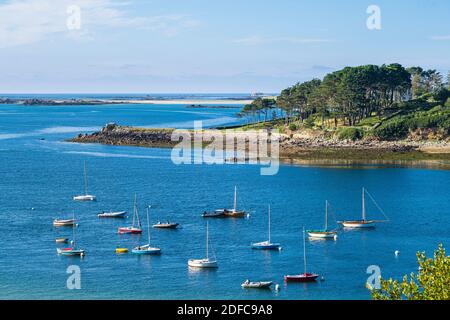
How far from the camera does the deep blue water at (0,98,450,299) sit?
5356 centimetres

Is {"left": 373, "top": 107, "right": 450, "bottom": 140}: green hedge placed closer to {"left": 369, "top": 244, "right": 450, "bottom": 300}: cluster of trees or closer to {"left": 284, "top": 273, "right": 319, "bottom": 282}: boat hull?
{"left": 284, "top": 273, "right": 319, "bottom": 282}: boat hull

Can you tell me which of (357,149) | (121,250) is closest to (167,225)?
(121,250)

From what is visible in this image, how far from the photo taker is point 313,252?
208 feet

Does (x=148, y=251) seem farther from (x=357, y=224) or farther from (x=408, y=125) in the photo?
(x=408, y=125)

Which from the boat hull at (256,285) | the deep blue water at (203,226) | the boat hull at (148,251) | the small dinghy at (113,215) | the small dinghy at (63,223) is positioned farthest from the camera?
the small dinghy at (113,215)

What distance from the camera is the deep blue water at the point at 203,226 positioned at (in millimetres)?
53562

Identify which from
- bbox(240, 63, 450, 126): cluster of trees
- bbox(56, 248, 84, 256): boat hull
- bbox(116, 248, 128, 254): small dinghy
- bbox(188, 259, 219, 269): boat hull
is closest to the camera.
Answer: bbox(188, 259, 219, 269): boat hull

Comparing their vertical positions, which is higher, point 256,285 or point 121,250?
point 121,250

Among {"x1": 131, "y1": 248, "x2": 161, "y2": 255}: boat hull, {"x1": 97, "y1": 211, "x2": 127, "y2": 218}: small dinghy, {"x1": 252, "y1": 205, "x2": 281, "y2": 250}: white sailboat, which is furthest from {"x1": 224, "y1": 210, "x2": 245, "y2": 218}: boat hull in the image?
{"x1": 131, "y1": 248, "x2": 161, "y2": 255}: boat hull

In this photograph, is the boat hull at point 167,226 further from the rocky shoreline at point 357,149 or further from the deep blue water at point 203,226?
the rocky shoreline at point 357,149

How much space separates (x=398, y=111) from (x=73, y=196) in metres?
89.5

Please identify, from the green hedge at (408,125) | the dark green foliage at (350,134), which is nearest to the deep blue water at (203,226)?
the dark green foliage at (350,134)

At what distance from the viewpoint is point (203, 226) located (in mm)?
74375

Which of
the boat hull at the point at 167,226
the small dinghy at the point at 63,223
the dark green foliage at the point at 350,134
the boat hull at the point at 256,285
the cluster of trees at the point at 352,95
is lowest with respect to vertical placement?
the boat hull at the point at 256,285
